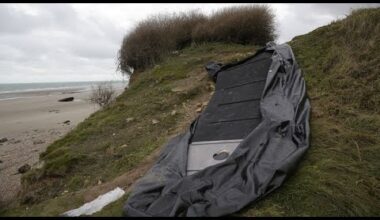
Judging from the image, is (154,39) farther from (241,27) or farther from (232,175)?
(232,175)

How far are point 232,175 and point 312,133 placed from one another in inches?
56.4

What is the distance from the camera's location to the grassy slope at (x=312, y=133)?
2914 millimetres

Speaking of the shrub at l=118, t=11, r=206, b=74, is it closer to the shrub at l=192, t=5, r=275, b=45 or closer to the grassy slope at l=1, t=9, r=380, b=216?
the shrub at l=192, t=5, r=275, b=45

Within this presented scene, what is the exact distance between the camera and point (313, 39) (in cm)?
727

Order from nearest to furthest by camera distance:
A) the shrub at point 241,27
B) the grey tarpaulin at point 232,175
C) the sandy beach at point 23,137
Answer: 1. the grey tarpaulin at point 232,175
2. the sandy beach at point 23,137
3. the shrub at point 241,27

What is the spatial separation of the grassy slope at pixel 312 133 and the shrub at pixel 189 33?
8.73 ft

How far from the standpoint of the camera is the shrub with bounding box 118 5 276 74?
11000 mm

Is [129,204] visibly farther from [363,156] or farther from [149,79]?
[149,79]

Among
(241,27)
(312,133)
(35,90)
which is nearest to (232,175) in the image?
(312,133)

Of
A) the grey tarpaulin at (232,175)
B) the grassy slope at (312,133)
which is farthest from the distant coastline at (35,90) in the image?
the grey tarpaulin at (232,175)

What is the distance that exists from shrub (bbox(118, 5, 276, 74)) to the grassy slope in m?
2.66

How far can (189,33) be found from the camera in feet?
38.7

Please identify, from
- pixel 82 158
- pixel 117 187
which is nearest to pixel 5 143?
pixel 82 158

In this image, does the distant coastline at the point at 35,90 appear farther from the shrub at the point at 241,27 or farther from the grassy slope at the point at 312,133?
the grassy slope at the point at 312,133
